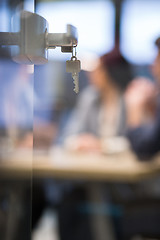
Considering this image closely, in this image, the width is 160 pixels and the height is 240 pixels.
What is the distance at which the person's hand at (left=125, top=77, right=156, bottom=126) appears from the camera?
31.2 inches

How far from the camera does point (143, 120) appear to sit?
904 millimetres

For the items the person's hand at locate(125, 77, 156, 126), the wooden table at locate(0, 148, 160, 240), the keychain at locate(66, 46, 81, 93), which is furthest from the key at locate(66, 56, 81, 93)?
the wooden table at locate(0, 148, 160, 240)

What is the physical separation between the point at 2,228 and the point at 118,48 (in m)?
0.97

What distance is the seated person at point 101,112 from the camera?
2.61 feet

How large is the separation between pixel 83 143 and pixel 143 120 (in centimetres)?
26

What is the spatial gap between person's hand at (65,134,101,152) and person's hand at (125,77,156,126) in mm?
169

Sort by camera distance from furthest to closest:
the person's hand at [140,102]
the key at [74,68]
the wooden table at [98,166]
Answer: the wooden table at [98,166]
the person's hand at [140,102]
the key at [74,68]

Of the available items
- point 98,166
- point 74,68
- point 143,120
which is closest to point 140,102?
point 143,120

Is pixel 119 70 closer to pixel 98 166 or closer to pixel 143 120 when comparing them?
pixel 143 120

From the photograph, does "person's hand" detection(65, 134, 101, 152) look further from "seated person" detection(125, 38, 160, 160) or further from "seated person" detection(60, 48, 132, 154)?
"seated person" detection(125, 38, 160, 160)

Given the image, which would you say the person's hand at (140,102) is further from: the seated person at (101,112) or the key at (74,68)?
the key at (74,68)

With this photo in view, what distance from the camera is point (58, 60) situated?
25 centimetres

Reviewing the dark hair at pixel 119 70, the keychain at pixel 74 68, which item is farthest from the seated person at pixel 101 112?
the keychain at pixel 74 68

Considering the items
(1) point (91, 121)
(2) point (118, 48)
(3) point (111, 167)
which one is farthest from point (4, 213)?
(2) point (118, 48)
